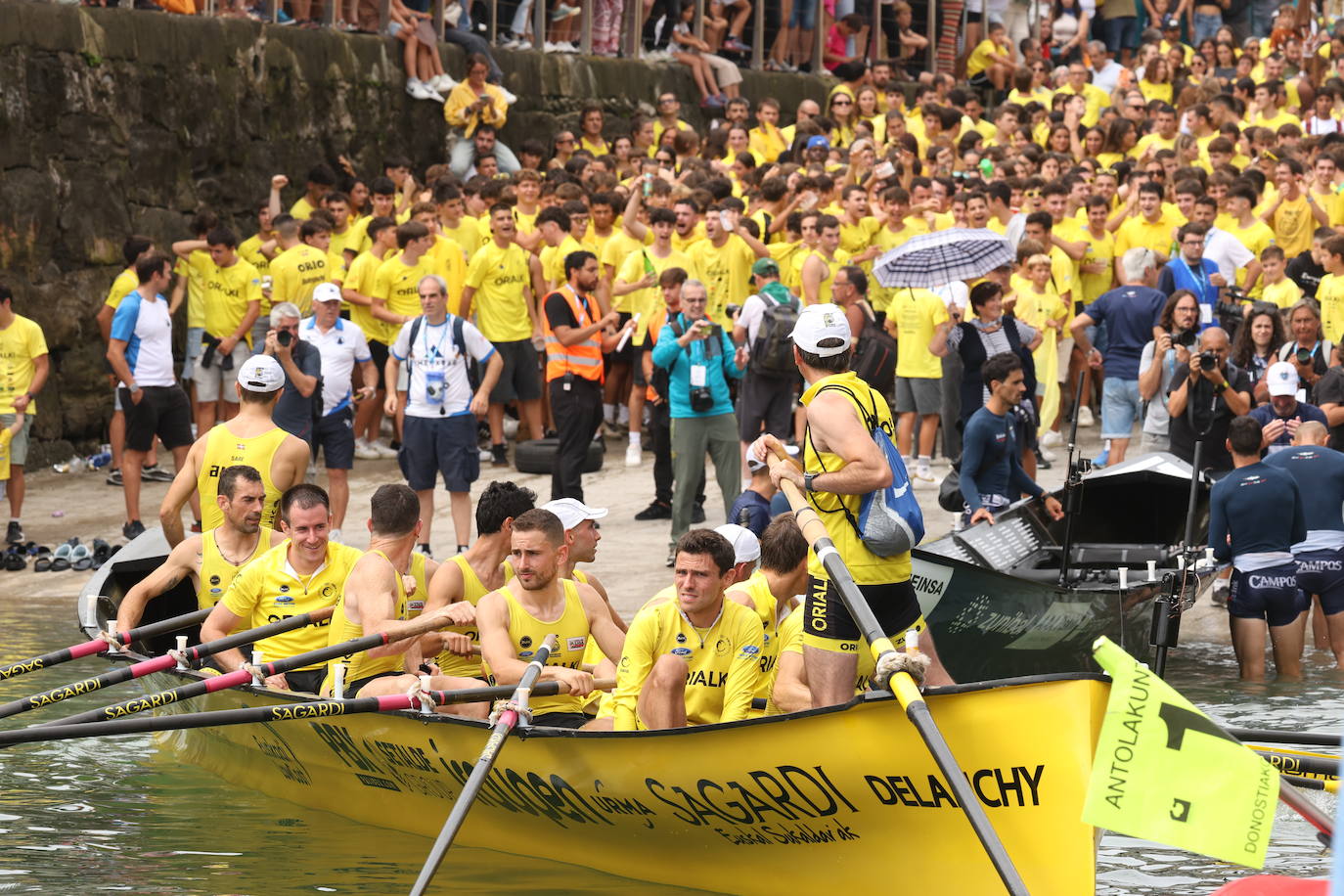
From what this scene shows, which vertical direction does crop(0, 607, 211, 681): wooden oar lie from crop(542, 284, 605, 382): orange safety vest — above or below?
below

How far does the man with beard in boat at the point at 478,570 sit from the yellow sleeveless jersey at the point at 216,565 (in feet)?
3.92

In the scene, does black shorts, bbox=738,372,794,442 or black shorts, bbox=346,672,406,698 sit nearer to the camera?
black shorts, bbox=346,672,406,698

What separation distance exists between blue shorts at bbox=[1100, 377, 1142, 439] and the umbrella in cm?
137

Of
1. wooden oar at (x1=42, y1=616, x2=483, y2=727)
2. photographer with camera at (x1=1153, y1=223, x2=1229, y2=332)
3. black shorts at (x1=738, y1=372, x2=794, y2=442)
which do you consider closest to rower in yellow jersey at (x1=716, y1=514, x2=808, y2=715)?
wooden oar at (x1=42, y1=616, x2=483, y2=727)


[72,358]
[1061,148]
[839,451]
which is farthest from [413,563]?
[1061,148]

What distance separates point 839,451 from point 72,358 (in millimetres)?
10866

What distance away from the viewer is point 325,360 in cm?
1343

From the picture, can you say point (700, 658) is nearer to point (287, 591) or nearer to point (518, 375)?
point (287, 591)

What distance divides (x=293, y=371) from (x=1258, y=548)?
20.6ft

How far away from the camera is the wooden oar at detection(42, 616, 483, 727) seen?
26.6 feet

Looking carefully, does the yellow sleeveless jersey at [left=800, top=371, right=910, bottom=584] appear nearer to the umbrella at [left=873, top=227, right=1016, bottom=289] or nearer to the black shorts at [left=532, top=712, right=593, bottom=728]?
the black shorts at [left=532, top=712, right=593, bottom=728]

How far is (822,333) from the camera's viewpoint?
24.6 ft

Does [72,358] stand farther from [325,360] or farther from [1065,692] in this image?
[1065,692]

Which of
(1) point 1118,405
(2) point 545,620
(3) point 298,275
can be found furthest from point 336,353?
(1) point 1118,405
